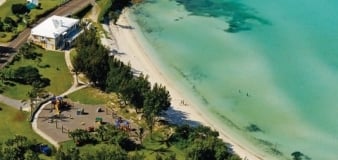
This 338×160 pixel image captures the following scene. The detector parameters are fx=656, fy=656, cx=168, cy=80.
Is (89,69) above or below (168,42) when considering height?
below

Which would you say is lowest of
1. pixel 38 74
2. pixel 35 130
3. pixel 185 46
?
pixel 35 130

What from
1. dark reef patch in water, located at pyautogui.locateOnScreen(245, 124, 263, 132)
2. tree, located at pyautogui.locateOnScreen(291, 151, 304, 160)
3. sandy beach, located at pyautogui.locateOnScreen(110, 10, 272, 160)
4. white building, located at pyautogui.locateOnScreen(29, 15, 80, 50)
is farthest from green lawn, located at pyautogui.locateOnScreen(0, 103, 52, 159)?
tree, located at pyautogui.locateOnScreen(291, 151, 304, 160)

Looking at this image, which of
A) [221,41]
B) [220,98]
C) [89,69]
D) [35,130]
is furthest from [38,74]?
[221,41]

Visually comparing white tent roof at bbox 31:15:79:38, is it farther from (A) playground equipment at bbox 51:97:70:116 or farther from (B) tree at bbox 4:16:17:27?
(A) playground equipment at bbox 51:97:70:116

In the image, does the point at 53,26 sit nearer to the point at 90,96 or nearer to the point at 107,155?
the point at 90,96

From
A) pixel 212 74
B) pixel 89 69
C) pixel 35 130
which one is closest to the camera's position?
pixel 35 130

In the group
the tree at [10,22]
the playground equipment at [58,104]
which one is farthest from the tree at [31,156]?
the tree at [10,22]

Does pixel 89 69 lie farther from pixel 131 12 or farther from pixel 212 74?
pixel 131 12

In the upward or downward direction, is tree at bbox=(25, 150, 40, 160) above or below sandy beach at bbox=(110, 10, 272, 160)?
below

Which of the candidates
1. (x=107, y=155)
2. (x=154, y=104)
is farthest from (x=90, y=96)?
(x=107, y=155)
